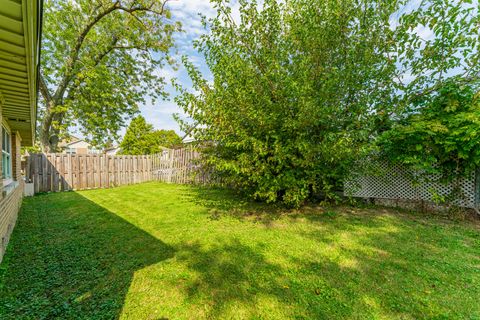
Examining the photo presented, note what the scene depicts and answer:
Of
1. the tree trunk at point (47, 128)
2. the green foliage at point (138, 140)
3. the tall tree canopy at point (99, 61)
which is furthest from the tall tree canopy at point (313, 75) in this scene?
the green foliage at point (138, 140)

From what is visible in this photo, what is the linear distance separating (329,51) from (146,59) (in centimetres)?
1226

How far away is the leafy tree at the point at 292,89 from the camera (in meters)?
4.41

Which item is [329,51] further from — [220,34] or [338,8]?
[220,34]

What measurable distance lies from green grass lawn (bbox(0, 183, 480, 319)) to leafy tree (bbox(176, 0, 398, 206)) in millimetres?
1299

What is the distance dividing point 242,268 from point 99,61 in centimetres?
1415

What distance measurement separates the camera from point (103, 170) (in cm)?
1026

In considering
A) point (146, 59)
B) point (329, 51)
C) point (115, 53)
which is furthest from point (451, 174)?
point (115, 53)

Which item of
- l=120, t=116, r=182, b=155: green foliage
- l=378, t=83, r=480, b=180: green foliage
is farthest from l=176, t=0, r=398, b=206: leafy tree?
l=120, t=116, r=182, b=155: green foliage

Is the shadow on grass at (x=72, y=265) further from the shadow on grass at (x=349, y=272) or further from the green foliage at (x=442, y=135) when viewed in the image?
the green foliage at (x=442, y=135)

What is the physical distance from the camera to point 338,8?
15.3 ft

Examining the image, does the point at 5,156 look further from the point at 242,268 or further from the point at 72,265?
the point at 242,268

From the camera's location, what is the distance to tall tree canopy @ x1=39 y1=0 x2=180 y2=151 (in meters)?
10.5

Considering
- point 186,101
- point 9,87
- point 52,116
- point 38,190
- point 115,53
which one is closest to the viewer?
point 9,87

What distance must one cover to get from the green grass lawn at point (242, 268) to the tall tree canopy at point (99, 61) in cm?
894
